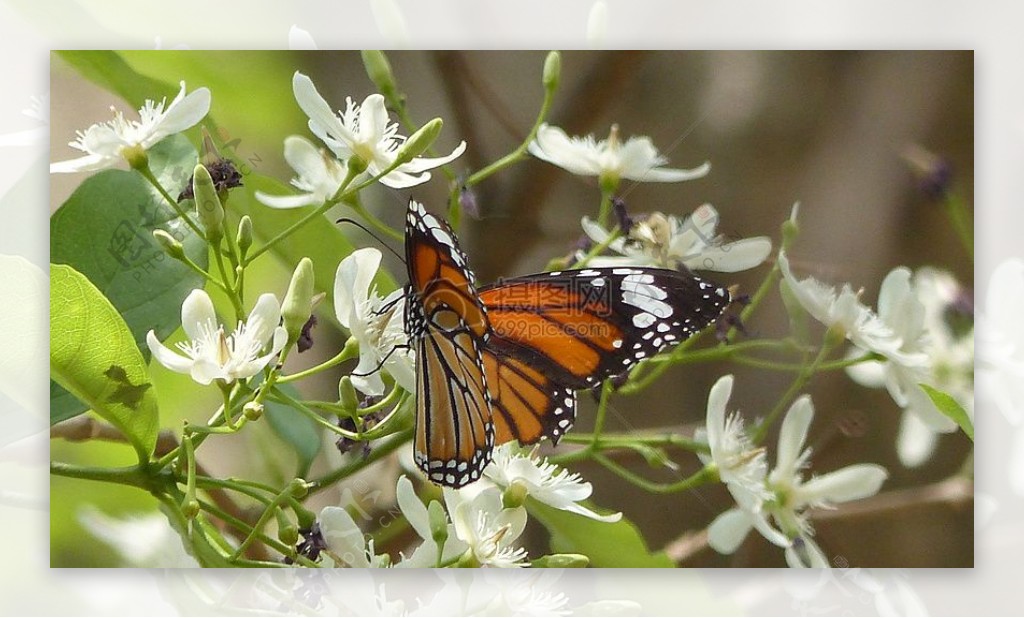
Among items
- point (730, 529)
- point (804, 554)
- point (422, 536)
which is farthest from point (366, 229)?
point (804, 554)

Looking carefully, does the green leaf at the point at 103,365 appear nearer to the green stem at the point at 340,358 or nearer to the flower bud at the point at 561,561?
the green stem at the point at 340,358

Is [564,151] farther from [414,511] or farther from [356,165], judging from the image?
[414,511]

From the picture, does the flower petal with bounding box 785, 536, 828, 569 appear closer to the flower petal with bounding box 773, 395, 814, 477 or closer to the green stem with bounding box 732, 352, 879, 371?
the flower petal with bounding box 773, 395, 814, 477

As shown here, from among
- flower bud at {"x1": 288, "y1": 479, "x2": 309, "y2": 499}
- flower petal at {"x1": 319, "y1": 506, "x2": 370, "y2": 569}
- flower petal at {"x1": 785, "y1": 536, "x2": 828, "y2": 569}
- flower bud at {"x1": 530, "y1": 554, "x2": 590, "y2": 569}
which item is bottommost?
flower petal at {"x1": 785, "y1": 536, "x2": 828, "y2": 569}

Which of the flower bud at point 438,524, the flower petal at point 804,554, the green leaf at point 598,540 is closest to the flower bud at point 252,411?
the flower bud at point 438,524

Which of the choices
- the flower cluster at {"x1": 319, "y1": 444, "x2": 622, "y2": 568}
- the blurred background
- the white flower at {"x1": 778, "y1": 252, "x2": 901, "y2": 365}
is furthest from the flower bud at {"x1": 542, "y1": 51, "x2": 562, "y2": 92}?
the flower cluster at {"x1": 319, "y1": 444, "x2": 622, "y2": 568}

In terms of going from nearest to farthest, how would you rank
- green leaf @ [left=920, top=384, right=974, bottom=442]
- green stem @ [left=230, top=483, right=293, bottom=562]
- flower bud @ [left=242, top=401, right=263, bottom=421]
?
flower bud @ [left=242, top=401, right=263, bottom=421] → green stem @ [left=230, top=483, right=293, bottom=562] → green leaf @ [left=920, top=384, right=974, bottom=442]
